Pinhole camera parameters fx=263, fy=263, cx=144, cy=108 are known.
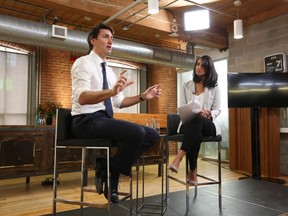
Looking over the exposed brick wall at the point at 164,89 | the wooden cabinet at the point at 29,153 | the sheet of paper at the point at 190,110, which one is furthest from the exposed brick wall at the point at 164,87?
the sheet of paper at the point at 190,110

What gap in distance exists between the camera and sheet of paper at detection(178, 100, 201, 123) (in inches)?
85.3

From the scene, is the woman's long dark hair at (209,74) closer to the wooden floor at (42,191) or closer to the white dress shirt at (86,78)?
the white dress shirt at (86,78)

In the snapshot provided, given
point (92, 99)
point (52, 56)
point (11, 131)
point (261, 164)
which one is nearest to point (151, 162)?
point (261, 164)

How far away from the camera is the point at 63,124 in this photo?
1.75 metres

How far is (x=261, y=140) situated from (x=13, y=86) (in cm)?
495

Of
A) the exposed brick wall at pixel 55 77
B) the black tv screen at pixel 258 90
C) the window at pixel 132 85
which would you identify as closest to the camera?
the black tv screen at pixel 258 90

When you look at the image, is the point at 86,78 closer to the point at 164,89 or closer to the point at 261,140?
the point at 261,140

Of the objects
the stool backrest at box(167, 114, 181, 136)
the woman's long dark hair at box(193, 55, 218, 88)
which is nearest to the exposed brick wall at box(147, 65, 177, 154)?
the stool backrest at box(167, 114, 181, 136)

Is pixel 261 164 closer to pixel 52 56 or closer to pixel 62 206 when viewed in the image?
pixel 62 206

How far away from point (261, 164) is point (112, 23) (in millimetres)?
3589

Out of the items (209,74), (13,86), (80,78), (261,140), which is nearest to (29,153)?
(80,78)

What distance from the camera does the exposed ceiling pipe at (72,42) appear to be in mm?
3785

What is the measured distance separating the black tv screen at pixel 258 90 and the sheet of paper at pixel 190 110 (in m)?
2.18

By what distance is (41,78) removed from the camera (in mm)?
5754
